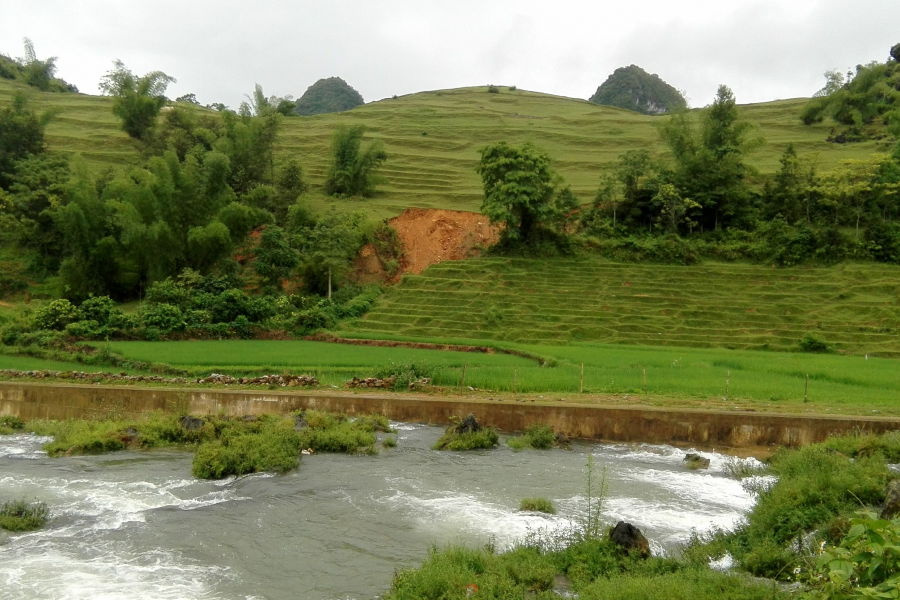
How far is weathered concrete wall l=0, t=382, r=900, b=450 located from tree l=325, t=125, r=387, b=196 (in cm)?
3029

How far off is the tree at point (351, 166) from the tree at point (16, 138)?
62.2ft

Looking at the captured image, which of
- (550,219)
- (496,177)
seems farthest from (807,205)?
(496,177)

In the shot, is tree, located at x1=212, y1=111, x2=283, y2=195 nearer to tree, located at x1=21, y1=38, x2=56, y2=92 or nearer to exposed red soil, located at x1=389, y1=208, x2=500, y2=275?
exposed red soil, located at x1=389, y1=208, x2=500, y2=275

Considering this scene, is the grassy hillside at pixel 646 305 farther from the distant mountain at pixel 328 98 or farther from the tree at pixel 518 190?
the distant mountain at pixel 328 98

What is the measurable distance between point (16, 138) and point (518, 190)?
108 ft

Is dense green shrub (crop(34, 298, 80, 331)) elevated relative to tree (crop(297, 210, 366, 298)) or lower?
lower

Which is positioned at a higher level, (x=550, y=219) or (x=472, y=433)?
(x=550, y=219)

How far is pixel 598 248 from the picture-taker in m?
38.8

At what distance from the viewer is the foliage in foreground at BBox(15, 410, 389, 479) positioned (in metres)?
14.5

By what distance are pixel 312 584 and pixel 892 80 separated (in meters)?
74.9

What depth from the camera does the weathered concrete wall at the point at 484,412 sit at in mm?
16609

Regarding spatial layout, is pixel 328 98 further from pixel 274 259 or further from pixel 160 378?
pixel 160 378

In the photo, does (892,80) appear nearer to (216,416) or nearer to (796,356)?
(796,356)

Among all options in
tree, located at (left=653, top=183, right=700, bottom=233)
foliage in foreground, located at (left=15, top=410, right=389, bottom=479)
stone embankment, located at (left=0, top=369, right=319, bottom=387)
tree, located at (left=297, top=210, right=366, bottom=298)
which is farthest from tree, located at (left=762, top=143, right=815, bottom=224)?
foliage in foreground, located at (left=15, top=410, right=389, bottom=479)
